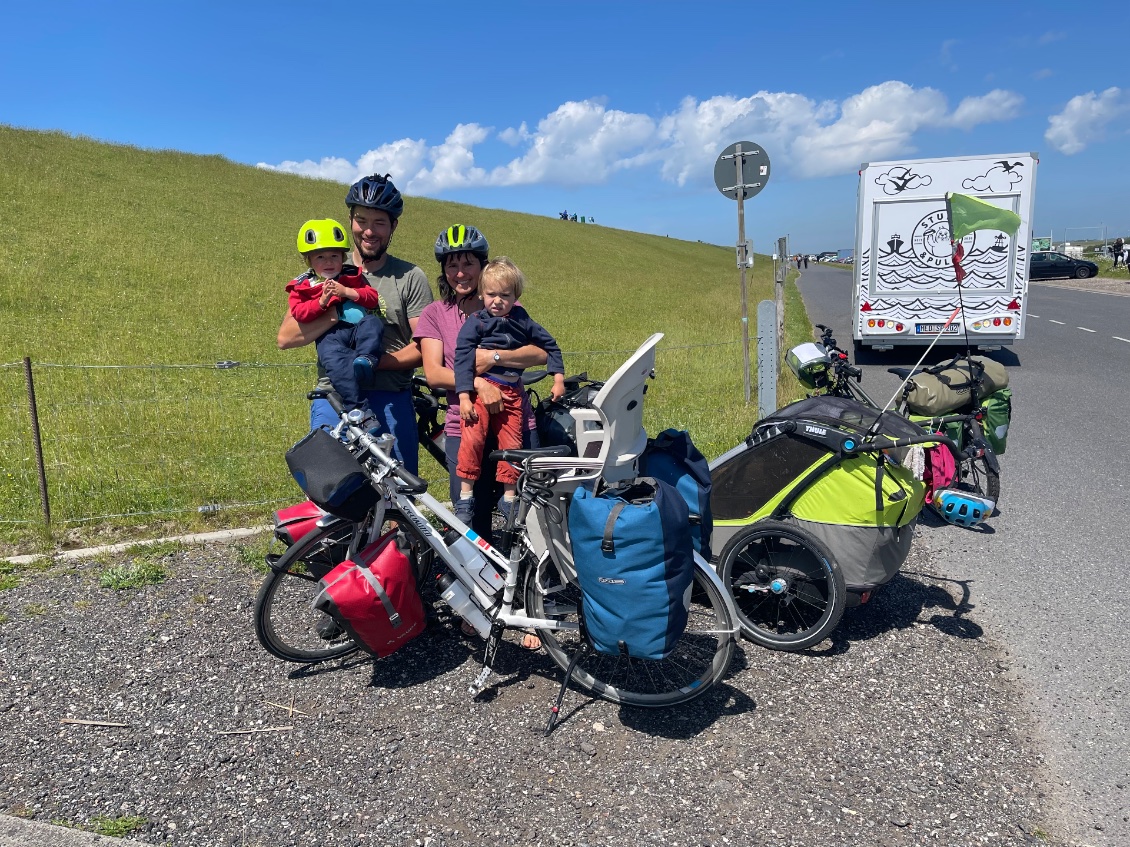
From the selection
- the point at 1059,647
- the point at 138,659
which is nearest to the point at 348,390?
the point at 138,659

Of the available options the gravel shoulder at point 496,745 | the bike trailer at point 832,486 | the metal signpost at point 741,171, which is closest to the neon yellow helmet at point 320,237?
the gravel shoulder at point 496,745

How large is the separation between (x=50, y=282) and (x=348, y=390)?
1994 centimetres

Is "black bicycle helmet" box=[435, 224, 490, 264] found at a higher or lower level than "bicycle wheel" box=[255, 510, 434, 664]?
higher

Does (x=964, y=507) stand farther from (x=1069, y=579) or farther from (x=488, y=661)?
(x=488, y=661)

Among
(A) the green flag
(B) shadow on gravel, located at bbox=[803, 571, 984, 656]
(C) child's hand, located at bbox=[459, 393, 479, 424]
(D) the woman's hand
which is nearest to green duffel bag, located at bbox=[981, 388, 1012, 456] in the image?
(A) the green flag

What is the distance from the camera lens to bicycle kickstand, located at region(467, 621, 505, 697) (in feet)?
11.5

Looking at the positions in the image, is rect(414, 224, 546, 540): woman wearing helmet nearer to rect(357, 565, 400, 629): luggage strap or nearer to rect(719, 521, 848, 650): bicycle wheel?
rect(357, 565, 400, 629): luggage strap

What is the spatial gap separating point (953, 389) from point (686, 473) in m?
2.95

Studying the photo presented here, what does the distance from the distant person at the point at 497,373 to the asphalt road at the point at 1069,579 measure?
2.62 meters

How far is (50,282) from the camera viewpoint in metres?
19.5

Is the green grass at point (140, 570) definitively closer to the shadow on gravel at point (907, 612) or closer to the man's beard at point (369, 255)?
the man's beard at point (369, 255)

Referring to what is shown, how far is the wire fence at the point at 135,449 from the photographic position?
578 centimetres

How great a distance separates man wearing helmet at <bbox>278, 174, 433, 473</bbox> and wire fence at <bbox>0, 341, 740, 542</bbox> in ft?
6.65

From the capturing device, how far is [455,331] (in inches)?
158
